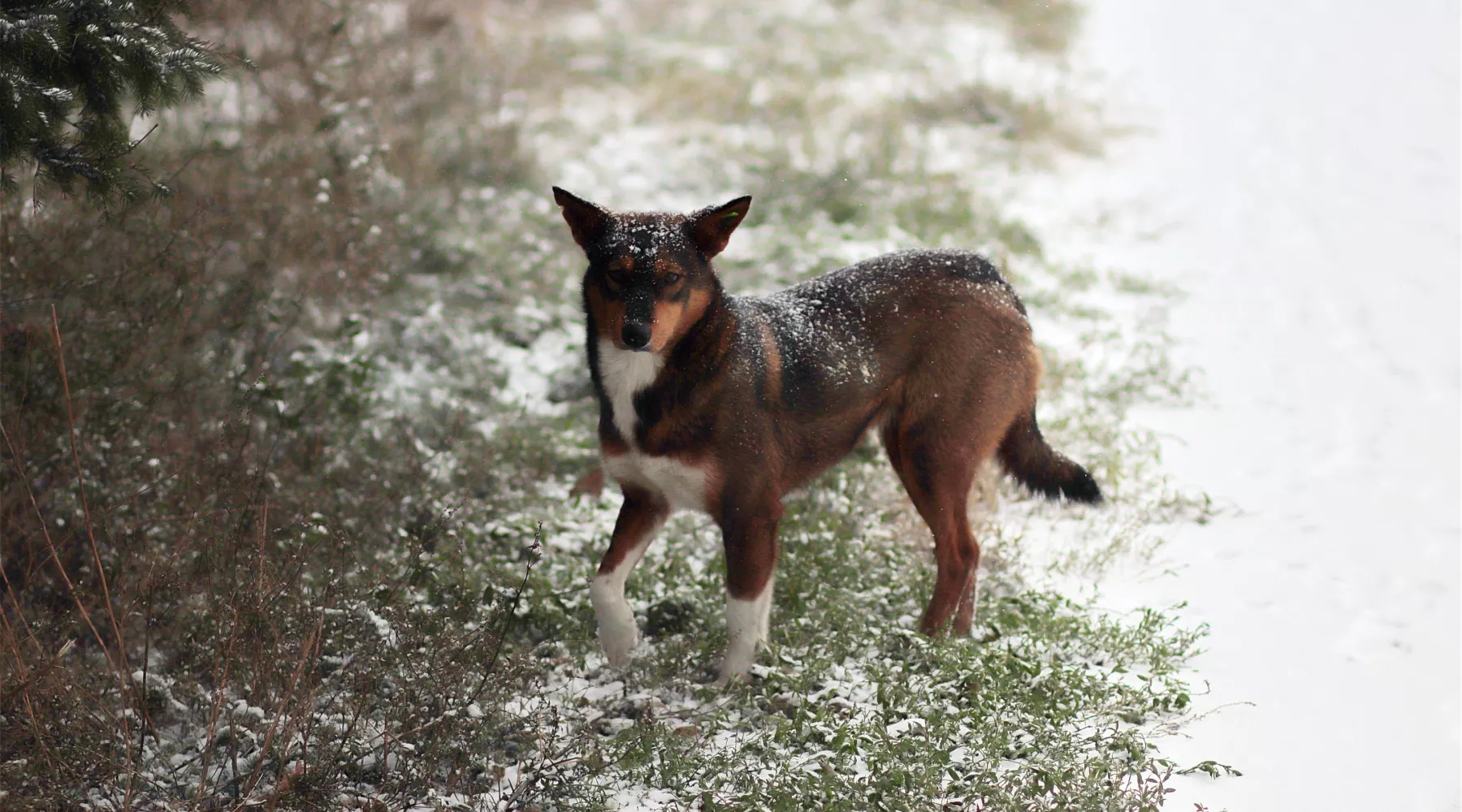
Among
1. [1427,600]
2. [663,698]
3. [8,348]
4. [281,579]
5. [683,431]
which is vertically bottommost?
[1427,600]

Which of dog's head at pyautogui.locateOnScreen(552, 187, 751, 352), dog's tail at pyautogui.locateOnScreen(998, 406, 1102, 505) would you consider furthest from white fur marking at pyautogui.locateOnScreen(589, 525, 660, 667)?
dog's tail at pyautogui.locateOnScreen(998, 406, 1102, 505)

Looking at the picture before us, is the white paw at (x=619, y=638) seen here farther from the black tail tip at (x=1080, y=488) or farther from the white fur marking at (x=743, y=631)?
the black tail tip at (x=1080, y=488)

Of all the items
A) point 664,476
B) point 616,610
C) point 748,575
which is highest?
point 664,476

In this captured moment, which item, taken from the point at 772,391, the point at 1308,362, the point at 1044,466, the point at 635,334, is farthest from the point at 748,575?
the point at 1308,362

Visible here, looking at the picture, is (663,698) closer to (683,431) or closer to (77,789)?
(683,431)

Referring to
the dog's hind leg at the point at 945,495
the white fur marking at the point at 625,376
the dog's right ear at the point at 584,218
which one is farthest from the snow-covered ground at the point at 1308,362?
the dog's right ear at the point at 584,218

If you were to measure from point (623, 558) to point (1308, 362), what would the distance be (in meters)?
5.42

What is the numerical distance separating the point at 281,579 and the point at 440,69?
7001mm

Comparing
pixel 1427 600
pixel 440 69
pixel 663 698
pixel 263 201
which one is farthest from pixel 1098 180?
pixel 663 698

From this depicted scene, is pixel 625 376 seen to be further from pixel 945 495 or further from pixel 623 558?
pixel 945 495

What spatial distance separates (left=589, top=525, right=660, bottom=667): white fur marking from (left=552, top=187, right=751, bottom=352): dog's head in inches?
36.8

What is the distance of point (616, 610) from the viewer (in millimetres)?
4781

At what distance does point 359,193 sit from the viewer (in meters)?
7.52

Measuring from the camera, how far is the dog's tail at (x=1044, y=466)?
5195mm
